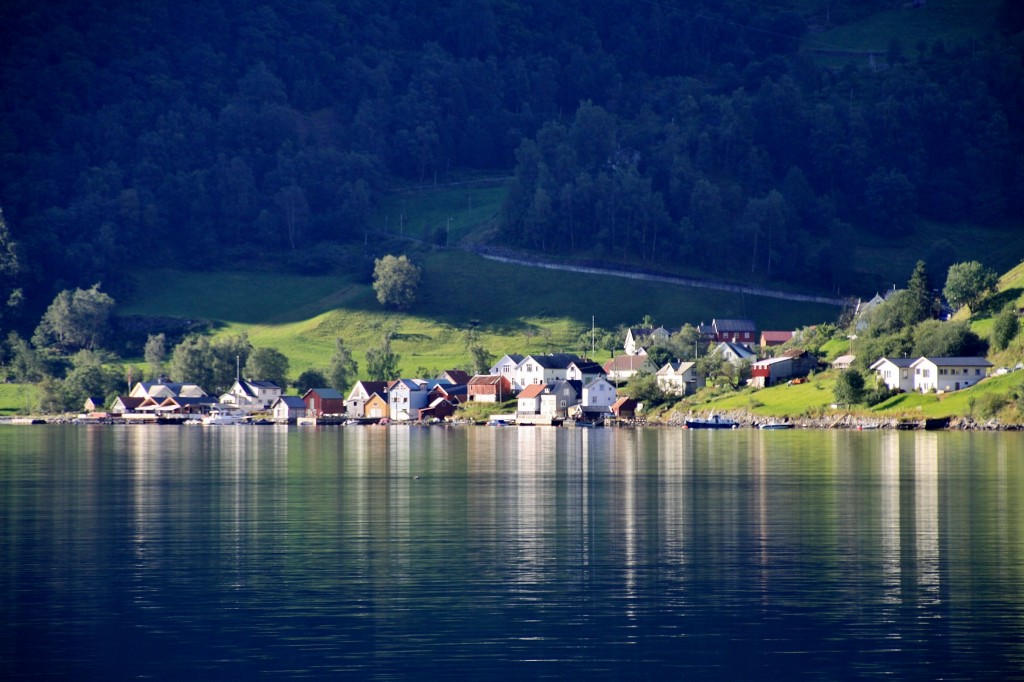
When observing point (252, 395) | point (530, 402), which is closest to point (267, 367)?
point (252, 395)

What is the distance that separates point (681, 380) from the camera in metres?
124

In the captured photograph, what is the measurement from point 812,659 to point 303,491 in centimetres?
3020

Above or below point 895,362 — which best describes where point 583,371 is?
below

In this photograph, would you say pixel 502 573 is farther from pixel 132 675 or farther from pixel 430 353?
pixel 430 353

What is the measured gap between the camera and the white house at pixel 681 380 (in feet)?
404

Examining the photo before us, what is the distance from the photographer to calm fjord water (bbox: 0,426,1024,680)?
77.0ft

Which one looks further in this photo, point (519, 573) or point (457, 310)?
point (457, 310)

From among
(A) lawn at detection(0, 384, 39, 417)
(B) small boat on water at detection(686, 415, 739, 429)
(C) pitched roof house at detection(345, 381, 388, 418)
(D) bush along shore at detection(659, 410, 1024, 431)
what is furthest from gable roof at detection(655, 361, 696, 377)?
(A) lawn at detection(0, 384, 39, 417)

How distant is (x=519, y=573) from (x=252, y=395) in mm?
114307

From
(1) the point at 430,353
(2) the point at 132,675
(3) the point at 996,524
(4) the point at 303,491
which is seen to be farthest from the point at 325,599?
(1) the point at 430,353

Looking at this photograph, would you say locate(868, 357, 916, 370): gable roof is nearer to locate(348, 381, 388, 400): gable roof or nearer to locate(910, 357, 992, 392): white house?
locate(910, 357, 992, 392): white house

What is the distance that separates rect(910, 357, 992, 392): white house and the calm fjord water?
137ft

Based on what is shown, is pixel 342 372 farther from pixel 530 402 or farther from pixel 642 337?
pixel 642 337

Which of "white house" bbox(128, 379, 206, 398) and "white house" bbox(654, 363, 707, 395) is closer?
"white house" bbox(654, 363, 707, 395)
